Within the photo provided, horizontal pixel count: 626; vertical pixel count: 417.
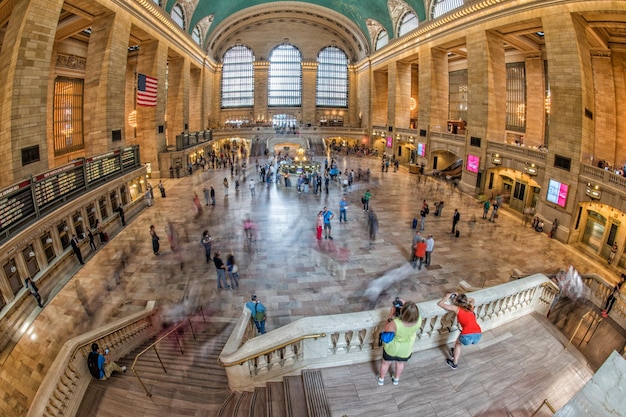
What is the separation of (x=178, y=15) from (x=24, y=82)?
61.9 ft

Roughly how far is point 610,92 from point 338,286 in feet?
56.1

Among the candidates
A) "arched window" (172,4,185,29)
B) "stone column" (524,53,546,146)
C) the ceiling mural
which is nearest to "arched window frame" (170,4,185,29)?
"arched window" (172,4,185,29)

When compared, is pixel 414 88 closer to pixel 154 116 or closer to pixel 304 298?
pixel 154 116

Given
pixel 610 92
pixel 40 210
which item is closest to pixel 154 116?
pixel 40 210

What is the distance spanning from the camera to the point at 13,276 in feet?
26.0

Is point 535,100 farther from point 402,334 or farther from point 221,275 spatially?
point 402,334

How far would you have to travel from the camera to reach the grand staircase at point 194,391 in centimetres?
354

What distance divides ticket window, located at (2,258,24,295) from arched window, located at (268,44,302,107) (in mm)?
38990

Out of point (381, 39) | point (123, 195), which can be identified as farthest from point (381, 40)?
point (123, 195)

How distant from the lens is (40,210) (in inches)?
361

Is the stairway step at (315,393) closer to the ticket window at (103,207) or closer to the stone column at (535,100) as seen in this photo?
the ticket window at (103,207)

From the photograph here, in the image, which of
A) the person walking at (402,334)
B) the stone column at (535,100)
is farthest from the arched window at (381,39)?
the person walking at (402,334)

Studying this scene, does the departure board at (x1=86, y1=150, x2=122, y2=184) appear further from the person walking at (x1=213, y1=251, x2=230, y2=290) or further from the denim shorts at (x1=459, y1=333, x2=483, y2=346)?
the denim shorts at (x1=459, y1=333, x2=483, y2=346)

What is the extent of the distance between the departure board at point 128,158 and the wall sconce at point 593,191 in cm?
1952
